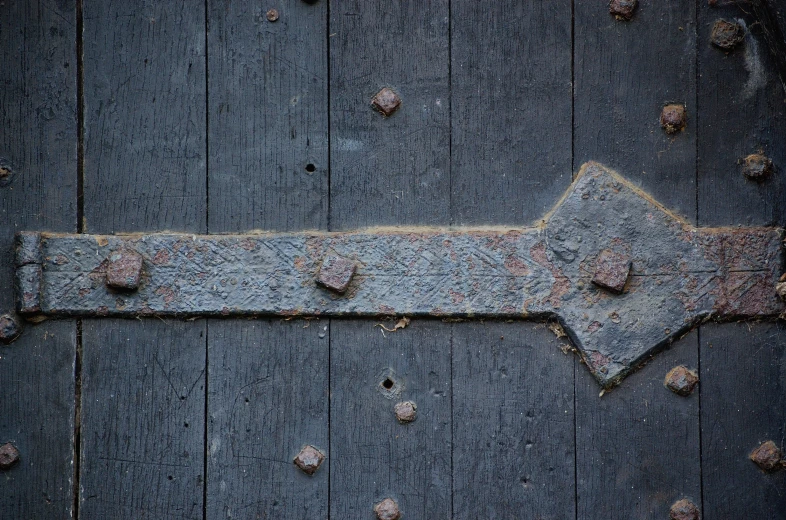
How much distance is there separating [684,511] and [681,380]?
0.23 metres

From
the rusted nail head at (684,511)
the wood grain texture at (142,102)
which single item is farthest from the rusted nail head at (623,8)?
the rusted nail head at (684,511)

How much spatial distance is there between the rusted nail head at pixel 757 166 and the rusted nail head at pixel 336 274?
74cm

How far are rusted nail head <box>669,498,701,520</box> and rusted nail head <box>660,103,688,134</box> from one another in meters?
0.67

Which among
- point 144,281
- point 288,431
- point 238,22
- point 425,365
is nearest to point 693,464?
→ point 425,365

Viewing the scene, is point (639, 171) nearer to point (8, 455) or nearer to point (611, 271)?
point (611, 271)

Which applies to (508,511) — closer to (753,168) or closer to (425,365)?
(425,365)

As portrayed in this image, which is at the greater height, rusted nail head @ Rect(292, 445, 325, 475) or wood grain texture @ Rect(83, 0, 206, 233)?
wood grain texture @ Rect(83, 0, 206, 233)

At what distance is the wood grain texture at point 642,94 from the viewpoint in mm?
1232

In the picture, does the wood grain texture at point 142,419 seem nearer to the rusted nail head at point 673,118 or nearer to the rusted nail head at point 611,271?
the rusted nail head at point 611,271

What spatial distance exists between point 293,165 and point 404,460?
581mm

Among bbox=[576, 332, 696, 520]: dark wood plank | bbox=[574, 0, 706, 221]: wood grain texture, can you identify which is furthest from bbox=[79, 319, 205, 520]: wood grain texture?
bbox=[574, 0, 706, 221]: wood grain texture

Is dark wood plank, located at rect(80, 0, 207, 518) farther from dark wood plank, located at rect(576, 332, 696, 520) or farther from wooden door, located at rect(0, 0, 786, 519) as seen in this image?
dark wood plank, located at rect(576, 332, 696, 520)

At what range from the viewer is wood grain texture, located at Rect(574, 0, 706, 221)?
123cm

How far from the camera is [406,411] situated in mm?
1219
